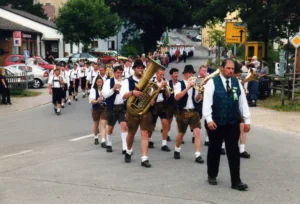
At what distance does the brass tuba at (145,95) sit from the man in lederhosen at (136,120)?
85 mm

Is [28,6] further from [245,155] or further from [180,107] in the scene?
[245,155]

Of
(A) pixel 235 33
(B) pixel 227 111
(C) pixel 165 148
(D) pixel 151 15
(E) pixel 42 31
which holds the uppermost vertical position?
(D) pixel 151 15

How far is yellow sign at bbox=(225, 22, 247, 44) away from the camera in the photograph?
26.4 m

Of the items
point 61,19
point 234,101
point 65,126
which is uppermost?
point 61,19

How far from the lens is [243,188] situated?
7203mm

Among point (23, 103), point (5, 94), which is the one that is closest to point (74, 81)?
point (23, 103)

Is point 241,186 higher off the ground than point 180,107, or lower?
lower

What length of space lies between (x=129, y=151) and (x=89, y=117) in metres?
6.99

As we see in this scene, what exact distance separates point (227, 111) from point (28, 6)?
66.2m

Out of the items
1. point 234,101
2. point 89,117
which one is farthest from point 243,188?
point 89,117

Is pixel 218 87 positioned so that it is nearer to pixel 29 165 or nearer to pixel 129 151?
pixel 129 151

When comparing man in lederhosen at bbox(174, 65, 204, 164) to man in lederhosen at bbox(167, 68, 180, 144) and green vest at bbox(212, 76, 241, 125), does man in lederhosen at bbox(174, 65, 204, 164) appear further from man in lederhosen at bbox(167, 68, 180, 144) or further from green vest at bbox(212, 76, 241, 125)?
green vest at bbox(212, 76, 241, 125)

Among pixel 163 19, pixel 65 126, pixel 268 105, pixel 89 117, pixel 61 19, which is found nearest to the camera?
pixel 65 126

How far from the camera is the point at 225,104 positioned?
723 centimetres
